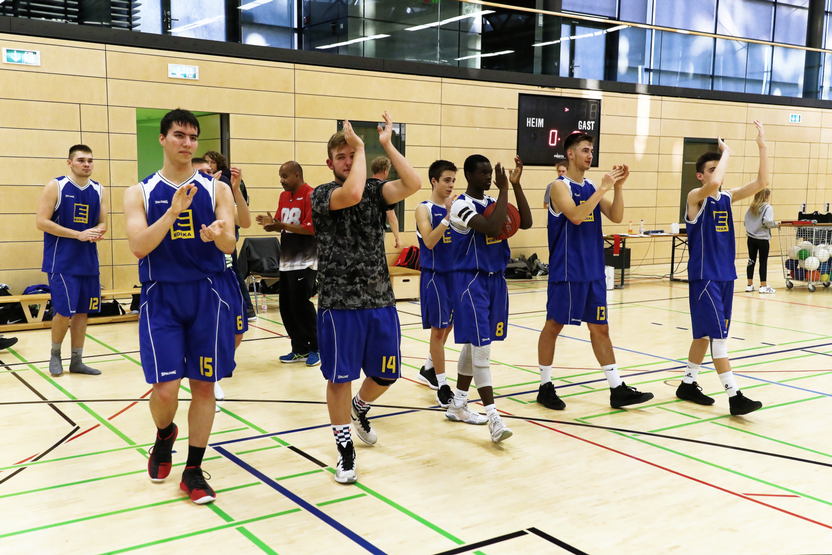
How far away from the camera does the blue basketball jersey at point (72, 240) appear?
227 inches

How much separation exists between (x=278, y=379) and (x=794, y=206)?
49.2 feet

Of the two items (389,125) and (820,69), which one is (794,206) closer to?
(820,69)

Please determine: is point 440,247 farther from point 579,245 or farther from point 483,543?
point 483,543

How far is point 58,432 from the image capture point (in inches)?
169

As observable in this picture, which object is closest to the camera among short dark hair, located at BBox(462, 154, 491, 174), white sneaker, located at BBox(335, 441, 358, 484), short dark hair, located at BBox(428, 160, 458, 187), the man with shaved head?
white sneaker, located at BBox(335, 441, 358, 484)

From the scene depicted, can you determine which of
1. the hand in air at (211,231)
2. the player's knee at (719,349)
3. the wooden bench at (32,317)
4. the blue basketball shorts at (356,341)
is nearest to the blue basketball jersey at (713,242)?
the player's knee at (719,349)

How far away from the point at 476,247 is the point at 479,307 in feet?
1.19

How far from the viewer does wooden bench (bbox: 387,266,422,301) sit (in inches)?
395

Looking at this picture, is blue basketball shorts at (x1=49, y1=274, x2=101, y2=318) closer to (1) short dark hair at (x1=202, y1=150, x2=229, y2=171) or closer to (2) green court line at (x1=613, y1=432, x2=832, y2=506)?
(1) short dark hair at (x1=202, y1=150, x2=229, y2=171)

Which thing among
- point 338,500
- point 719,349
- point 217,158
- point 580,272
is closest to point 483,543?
point 338,500

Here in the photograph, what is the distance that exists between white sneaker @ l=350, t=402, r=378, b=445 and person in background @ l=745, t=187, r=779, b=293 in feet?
28.5

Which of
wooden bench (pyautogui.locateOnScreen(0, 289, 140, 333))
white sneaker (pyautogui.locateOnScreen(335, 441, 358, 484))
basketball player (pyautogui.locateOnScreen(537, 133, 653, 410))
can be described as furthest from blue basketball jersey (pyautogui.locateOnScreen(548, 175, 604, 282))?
wooden bench (pyautogui.locateOnScreen(0, 289, 140, 333))

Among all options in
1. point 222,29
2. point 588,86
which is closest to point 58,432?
point 222,29

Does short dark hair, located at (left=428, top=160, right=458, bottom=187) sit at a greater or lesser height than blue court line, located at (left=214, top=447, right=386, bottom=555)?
greater
